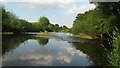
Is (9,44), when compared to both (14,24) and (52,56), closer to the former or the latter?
(52,56)

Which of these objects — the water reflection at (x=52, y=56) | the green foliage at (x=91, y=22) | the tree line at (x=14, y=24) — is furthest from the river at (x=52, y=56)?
the tree line at (x=14, y=24)

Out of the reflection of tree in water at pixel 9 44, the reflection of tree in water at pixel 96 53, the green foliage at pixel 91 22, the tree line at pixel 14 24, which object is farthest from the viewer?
the tree line at pixel 14 24

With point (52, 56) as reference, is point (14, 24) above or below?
above

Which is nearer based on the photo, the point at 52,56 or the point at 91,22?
the point at 52,56

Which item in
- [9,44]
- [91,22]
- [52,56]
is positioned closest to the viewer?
[52,56]

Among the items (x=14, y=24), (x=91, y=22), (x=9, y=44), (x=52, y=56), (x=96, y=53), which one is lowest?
(x=52, y=56)

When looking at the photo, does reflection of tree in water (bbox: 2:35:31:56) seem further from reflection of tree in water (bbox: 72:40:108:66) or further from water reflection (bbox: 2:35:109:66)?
reflection of tree in water (bbox: 72:40:108:66)

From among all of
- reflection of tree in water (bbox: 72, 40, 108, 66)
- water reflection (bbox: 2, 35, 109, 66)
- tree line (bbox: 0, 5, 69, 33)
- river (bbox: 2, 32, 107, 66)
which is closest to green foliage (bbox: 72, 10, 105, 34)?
reflection of tree in water (bbox: 72, 40, 108, 66)

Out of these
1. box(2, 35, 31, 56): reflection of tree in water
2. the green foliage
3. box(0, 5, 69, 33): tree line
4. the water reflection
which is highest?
box(0, 5, 69, 33): tree line

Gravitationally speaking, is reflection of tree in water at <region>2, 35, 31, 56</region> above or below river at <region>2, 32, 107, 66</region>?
above

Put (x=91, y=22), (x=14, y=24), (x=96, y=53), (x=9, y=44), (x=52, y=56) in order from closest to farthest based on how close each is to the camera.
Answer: (x=52, y=56) → (x=96, y=53) → (x=9, y=44) → (x=91, y=22) → (x=14, y=24)

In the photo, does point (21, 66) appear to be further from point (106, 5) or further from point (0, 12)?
point (0, 12)

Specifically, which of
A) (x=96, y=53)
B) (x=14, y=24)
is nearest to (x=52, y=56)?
(x=96, y=53)

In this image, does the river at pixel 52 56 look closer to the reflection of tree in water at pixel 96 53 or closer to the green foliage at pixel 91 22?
the reflection of tree in water at pixel 96 53
